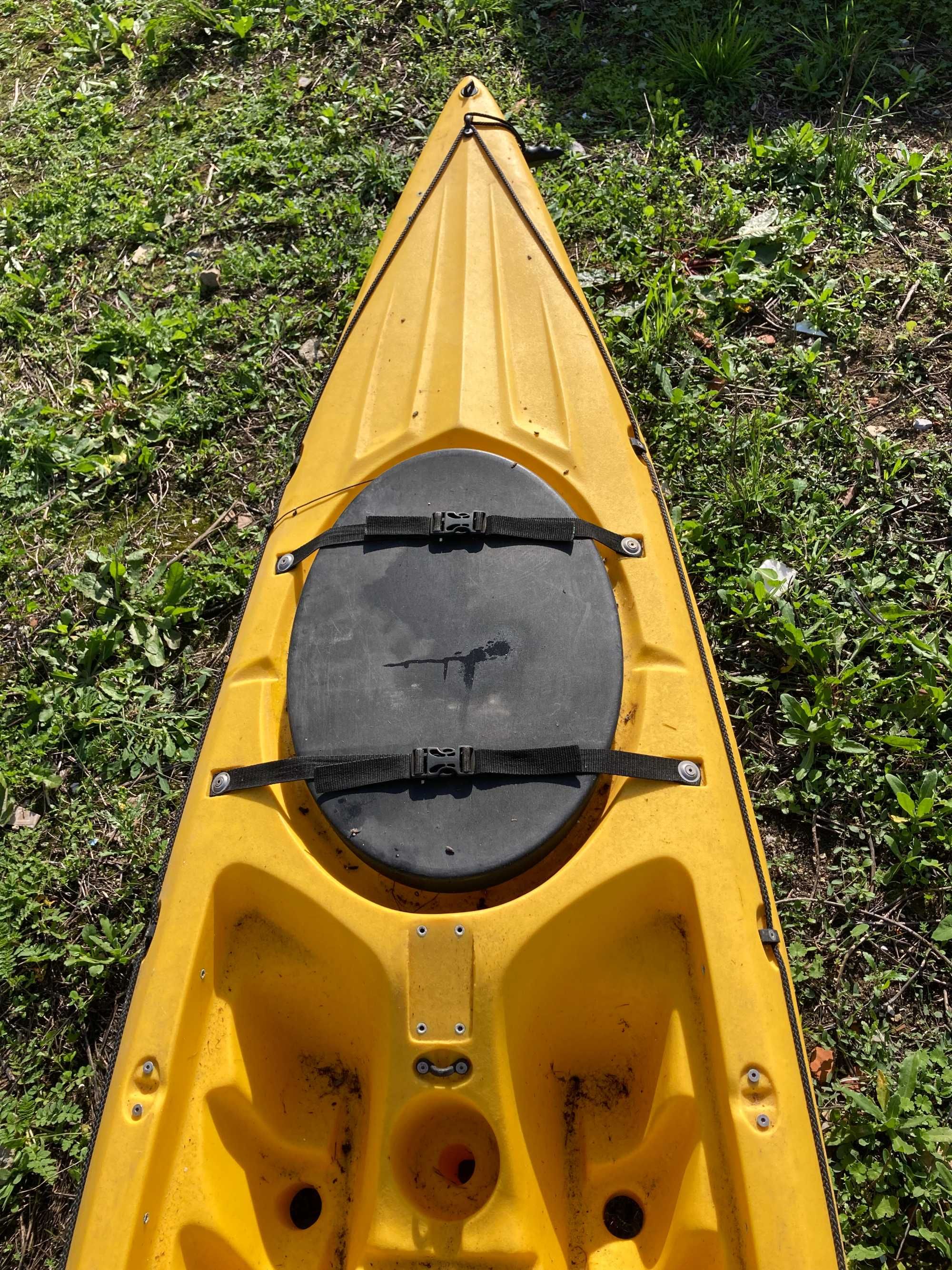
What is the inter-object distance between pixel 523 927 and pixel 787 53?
368 centimetres

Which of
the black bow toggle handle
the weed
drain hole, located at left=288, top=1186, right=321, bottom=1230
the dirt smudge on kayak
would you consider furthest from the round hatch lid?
the weed

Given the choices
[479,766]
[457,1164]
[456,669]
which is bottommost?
[457,1164]

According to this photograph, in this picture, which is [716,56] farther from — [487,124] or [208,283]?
[208,283]

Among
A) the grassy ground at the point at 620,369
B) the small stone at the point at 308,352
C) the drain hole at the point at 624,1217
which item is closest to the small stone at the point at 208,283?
the grassy ground at the point at 620,369

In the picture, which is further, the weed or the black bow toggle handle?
the weed

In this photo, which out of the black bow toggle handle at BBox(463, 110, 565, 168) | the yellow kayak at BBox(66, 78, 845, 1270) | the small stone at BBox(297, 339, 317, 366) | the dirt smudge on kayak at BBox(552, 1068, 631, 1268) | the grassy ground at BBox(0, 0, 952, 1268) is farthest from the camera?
the small stone at BBox(297, 339, 317, 366)

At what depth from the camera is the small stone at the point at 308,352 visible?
3.17m

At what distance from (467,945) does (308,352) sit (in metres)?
2.37

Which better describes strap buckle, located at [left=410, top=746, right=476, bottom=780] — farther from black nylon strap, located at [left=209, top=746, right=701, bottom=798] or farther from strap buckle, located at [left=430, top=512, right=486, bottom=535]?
strap buckle, located at [left=430, top=512, right=486, bottom=535]

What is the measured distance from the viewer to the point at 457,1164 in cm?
156

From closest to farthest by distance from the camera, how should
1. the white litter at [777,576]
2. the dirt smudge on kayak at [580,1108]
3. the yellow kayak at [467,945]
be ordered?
the yellow kayak at [467,945], the dirt smudge on kayak at [580,1108], the white litter at [777,576]

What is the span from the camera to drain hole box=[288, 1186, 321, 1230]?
160 centimetres

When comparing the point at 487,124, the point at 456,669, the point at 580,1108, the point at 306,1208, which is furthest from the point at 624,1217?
the point at 487,124

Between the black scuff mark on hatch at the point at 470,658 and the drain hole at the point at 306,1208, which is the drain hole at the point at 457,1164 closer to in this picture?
the drain hole at the point at 306,1208
